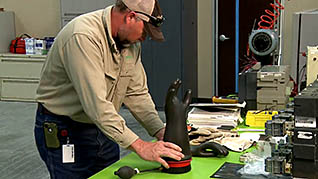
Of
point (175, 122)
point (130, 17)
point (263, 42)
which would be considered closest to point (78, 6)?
point (263, 42)

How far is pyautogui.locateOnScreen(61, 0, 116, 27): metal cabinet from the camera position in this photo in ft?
20.2

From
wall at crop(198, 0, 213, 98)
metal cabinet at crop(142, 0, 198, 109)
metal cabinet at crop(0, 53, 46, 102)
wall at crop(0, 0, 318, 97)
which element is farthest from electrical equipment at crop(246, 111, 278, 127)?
metal cabinet at crop(0, 53, 46, 102)

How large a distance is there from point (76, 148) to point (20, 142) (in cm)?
286

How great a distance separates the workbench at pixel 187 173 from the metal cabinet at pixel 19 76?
15.8ft

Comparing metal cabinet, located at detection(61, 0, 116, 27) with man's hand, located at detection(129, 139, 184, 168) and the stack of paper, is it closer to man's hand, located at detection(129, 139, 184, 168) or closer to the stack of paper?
the stack of paper

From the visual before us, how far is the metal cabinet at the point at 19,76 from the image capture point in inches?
252

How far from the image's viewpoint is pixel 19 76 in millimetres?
6512

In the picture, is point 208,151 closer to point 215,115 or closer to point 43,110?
point 215,115

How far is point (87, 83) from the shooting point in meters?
1.64

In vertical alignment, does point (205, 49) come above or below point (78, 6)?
below

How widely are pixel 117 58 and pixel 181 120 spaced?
0.40m

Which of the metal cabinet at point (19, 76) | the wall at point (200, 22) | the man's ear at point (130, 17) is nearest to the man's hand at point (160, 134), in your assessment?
the man's ear at point (130, 17)

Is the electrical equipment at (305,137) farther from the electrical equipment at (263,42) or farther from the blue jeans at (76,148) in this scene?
the electrical equipment at (263,42)

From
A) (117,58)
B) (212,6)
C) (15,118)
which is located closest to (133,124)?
(15,118)
